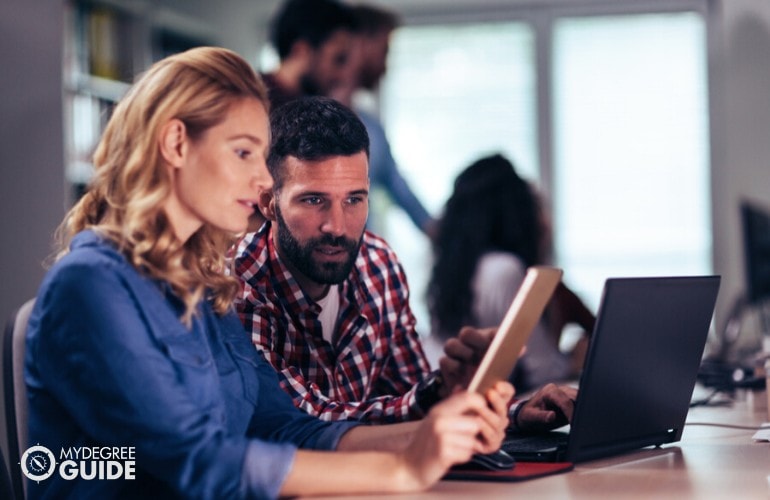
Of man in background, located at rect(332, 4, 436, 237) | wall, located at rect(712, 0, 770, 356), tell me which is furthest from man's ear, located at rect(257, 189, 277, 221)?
wall, located at rect(712, 0, 770, 356)

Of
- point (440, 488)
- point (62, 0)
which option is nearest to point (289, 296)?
point (440, 488)

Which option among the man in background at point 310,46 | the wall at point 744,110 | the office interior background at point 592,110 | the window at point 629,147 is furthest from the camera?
the window at point 629,147

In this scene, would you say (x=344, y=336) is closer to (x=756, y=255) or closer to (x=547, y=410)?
(x=547, y=410)

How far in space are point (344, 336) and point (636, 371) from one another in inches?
22.9

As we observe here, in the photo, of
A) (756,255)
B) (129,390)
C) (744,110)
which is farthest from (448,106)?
(129,390)

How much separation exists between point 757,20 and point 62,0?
3747 millimetres

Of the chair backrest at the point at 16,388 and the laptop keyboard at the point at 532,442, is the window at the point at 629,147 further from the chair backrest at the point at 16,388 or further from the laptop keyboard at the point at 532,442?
the chair backrest at the point at 16,388

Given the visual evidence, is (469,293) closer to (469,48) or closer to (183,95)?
(183,95)

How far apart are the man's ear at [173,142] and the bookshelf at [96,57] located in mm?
2317

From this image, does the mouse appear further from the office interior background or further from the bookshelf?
the office interior background

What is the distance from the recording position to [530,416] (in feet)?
5.82

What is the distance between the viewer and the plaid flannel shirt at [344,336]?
1.82m

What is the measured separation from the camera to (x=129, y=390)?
126cm

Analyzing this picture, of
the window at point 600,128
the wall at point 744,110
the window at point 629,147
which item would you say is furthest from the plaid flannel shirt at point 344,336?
the window at point 629,147
